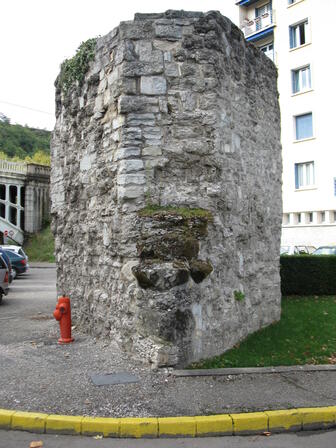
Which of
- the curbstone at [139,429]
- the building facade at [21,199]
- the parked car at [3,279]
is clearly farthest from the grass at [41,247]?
the curbstone at [139,429]

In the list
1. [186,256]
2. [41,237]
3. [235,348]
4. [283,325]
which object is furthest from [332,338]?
[41,237]

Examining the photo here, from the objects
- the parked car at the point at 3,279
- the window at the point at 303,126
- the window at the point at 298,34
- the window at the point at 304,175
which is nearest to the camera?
the parked car at the point at 3,279

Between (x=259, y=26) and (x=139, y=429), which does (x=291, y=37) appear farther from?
(x=139, y=429)

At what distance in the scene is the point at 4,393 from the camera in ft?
17.2

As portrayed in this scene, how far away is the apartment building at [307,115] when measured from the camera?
24.8 meters

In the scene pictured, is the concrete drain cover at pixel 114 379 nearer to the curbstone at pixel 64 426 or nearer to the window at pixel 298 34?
the curbstone at pixel 64 426

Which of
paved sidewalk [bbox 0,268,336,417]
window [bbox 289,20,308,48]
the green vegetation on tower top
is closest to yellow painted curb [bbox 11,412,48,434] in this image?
paved sidewalk [bbox 0,268,336,417]

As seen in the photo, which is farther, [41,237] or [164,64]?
[41,237]

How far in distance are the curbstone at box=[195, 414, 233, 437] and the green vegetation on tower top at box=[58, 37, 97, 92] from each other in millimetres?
5915

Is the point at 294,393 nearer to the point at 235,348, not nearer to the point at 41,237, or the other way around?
the point at 235,348

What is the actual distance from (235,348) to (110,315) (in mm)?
1983

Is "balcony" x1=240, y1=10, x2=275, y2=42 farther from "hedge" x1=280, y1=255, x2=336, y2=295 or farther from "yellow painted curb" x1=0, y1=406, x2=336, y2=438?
"yellow painted curb" x1=0, y1=406, x2=336, y2=438

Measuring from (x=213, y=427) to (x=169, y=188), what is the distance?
333 cm

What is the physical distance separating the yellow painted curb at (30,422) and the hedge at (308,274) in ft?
32.8
